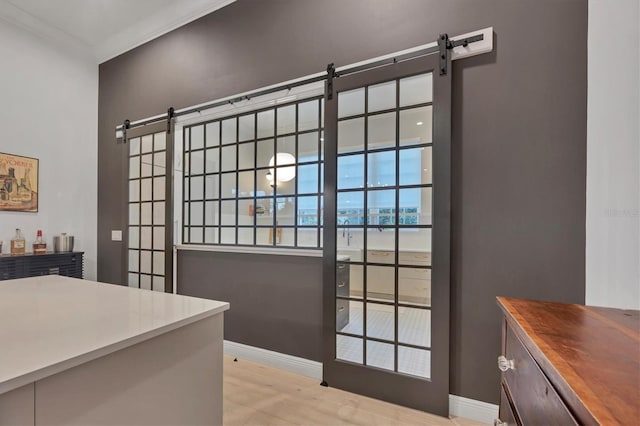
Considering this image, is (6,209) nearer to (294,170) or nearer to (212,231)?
(212,231)

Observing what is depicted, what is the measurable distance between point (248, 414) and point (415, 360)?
1.11 metres

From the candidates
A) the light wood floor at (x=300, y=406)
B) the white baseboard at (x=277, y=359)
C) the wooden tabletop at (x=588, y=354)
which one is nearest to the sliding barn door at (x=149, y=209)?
the white baseboard at (x=277, y=359)

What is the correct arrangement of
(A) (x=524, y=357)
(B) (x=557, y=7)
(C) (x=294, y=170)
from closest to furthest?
(A) (x=524, y=357)
(B) (x=557, y=7)
(C) (x=294, y=170)

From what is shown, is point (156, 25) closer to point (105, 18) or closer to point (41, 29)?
point (105, 18)

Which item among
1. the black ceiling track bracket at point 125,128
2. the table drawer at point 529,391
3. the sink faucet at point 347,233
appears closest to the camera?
the table drawer at point 529,391

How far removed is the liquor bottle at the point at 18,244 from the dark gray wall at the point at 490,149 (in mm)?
2598

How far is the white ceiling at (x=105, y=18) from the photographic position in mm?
2885

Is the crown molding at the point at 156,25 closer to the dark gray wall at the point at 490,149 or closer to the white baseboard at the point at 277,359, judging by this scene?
the dark gray wall at the point at 490,149

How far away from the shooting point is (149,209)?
3.26 metres

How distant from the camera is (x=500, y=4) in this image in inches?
67.8

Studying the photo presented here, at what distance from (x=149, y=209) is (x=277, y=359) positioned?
220cm

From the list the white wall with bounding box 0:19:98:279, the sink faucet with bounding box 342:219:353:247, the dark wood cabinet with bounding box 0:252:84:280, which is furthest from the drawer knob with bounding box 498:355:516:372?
the white wall with bounding box 0:19:98:279

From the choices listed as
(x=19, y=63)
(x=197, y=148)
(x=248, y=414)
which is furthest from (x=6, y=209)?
(x=248, y=414)

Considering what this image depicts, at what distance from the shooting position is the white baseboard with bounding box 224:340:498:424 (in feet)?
5.63
